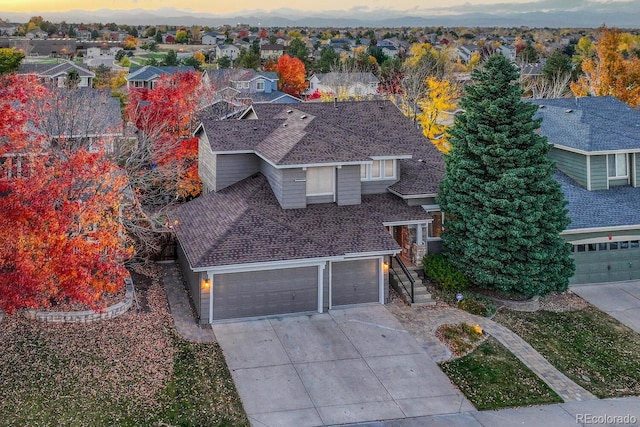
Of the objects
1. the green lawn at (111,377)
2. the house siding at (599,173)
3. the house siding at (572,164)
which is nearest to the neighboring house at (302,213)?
the green lawn at (111,377)

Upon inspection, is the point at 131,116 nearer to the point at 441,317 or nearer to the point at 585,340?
the point at 441,317

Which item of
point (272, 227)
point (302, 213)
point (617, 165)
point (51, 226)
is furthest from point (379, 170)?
point (51, 226)

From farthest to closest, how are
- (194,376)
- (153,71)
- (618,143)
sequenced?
1. (153,71)
2. (618,143)
3. (194,376)

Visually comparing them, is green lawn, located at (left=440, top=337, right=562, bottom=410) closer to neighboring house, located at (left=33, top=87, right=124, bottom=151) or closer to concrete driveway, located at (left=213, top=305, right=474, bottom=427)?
concrete driveway, located at (left=213, top=305, right=474, bottom=427)

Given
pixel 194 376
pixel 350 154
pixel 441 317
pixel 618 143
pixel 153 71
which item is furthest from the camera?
pixel 153 71

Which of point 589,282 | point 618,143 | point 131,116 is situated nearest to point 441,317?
point 589,282

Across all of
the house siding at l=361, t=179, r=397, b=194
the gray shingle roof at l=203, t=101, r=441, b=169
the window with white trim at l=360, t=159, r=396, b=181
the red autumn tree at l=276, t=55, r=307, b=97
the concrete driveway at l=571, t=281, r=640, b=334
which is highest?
the red autumn tree at l=276, t=55, r=307, b=97

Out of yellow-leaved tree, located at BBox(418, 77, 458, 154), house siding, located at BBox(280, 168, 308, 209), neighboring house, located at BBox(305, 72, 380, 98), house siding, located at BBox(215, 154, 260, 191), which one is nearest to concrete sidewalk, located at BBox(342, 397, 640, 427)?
house siding, located at BBox(280, 168, 308, 209)
